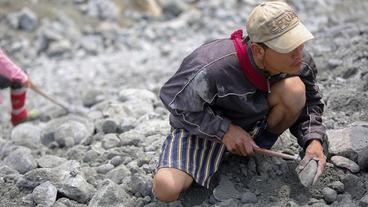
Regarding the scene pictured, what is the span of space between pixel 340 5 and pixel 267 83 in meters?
7.37

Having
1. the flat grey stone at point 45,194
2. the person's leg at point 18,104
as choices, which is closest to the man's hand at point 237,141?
the flat grey stone at point 45,194

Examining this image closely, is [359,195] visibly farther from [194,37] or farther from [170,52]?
[194,37]

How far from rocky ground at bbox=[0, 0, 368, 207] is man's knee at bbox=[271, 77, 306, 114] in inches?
14.6

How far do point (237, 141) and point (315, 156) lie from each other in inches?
17.0

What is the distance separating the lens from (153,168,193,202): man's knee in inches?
112

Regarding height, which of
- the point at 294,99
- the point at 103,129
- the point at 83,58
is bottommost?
the point at 83,58

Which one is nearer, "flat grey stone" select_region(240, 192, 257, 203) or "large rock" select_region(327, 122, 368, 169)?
"flat grey stone" select_region(240, 192, 257, 203)

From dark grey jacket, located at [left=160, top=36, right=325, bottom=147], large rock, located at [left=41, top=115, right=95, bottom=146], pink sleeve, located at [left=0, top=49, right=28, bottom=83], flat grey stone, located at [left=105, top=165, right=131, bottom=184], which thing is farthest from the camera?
pink sleeve, located at [left=0, top=49, right=28, bottom=83]

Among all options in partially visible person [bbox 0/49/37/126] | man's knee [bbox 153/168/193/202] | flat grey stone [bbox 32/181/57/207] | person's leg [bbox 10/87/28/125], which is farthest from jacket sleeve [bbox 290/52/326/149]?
person's leg [bbox 10/87/28/125]

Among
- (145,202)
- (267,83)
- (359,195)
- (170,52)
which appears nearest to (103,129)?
(145,202)

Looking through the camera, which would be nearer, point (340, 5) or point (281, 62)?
point (281, 62)

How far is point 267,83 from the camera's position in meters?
2.85

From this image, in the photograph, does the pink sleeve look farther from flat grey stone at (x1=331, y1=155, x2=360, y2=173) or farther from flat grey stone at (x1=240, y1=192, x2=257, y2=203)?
flat grey stone at (x1=331, y1=155, x2=360, y2=173)

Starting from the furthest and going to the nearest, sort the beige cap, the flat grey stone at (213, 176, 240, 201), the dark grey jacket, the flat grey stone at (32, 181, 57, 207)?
the flat grey stone at (32, 181, 57, 207) → the flat grey stone at (213, 176, 240, 201) → the dark grey jacket → the beige cap
